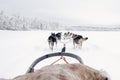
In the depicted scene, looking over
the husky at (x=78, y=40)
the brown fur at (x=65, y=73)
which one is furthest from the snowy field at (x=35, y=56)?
the brown fur at (x=65, y=73)

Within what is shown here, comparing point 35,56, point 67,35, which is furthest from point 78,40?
point 35,56

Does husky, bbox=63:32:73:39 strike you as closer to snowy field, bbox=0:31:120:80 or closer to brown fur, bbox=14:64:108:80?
snowy field, bbox=0:31:120:80

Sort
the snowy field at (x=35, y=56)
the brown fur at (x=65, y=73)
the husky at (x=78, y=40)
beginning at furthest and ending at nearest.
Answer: the husky at (x=78, y=40), the snowy field at (x=35, y=56), the brown fur at (x=65, y=73)

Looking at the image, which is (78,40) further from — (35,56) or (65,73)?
(65,73)

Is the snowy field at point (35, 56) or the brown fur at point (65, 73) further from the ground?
the brown fur at point (65, 73)

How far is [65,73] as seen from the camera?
0.55 metres

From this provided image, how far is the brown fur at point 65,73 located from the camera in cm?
52

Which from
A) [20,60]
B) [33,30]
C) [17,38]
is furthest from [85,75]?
[33,30]

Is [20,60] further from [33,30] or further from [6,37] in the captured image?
[33,30]

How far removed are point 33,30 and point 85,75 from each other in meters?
10.9

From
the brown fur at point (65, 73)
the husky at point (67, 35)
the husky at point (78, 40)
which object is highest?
the brown fur at point (65, 73)

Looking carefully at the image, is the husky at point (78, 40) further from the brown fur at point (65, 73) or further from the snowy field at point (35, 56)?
the brown fur at point (65, 73)

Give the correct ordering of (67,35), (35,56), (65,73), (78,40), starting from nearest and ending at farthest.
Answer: (65,73) < (35,56) < (67,35) < (78,40)

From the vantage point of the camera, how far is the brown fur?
1.70 ft
